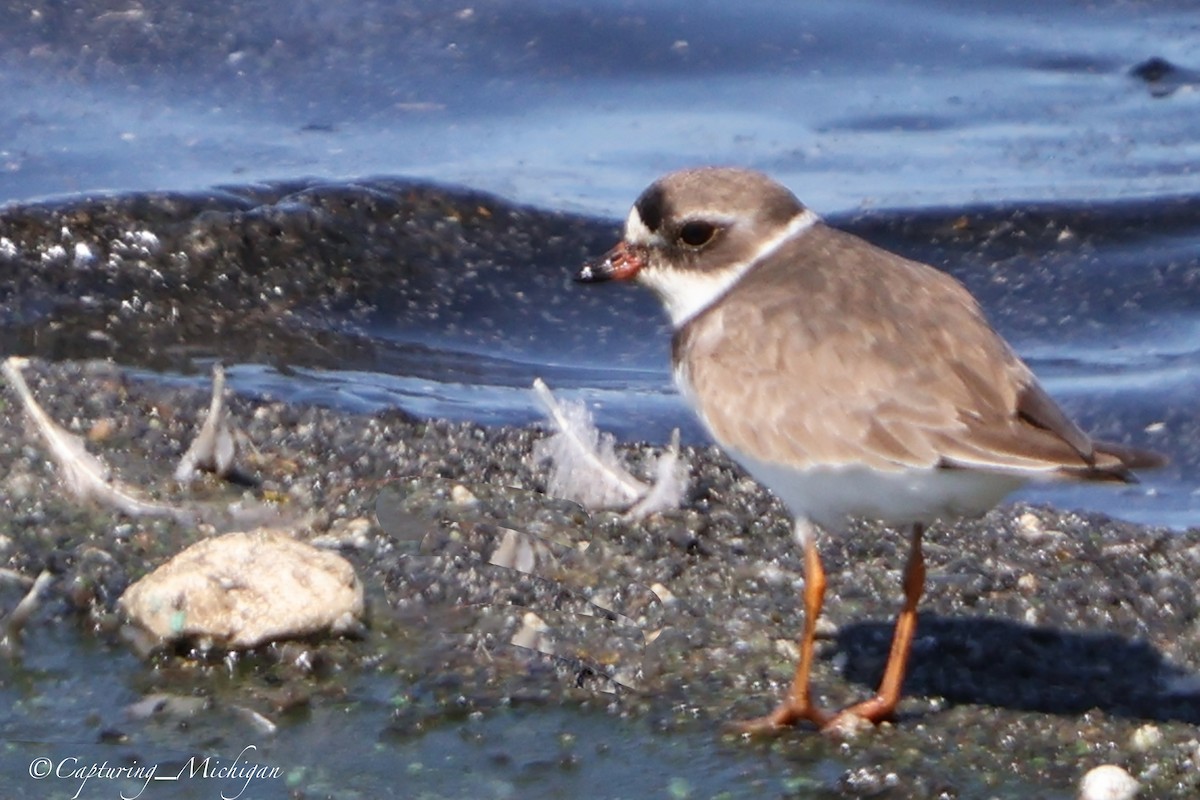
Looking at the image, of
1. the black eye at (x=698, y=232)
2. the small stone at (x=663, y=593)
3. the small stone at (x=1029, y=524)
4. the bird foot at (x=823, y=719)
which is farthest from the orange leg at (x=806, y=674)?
the small stone at (x=1029, y=524)

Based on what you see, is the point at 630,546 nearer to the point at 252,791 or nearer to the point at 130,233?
the point at 252,791

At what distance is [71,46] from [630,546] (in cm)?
511

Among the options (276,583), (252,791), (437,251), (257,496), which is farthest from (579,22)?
(252,791)

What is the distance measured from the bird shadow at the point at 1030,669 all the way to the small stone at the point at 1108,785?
365 millimetres

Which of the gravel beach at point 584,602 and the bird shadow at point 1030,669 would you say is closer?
the gravel beach at point 584,602

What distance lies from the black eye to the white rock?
121cm

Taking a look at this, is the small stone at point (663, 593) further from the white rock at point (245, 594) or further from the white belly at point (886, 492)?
the white rock at point (245, 594)

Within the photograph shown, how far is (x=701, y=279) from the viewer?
439cm

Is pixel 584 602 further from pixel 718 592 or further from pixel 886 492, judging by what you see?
pixel 886 492

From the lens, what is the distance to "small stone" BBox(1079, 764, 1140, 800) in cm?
335

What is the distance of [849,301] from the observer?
3887 mm

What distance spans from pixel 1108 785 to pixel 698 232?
1.70 meters

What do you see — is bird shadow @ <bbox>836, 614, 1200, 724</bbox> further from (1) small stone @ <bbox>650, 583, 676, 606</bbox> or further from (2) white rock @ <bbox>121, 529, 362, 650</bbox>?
(2) white rock @ <bbox>121, 529, 362, 650</bbox>

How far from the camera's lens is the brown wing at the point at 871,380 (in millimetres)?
3557
